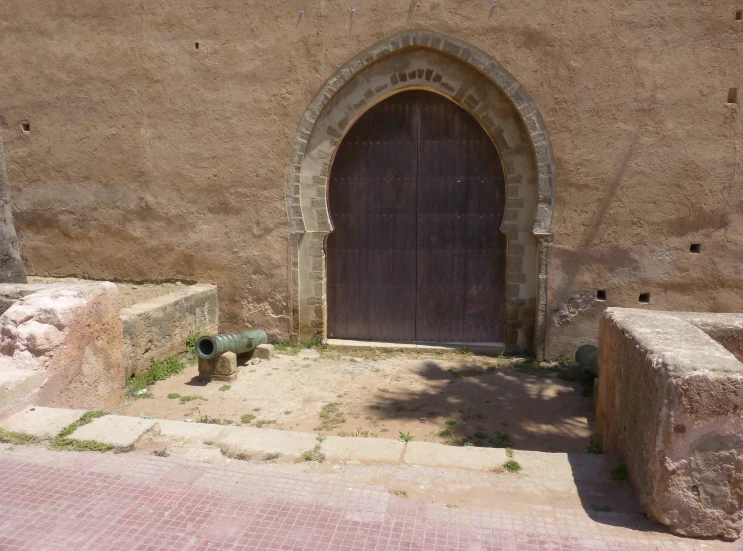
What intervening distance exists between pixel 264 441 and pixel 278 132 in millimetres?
5116

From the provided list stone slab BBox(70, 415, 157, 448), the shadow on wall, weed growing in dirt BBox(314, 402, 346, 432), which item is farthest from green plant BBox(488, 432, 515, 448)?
stone slab BBox(70, 415, 157, 448)

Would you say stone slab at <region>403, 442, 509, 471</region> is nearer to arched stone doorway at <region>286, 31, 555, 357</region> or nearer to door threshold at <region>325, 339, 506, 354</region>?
arched stone doorway at <region>286, 31, 555, 357</region>

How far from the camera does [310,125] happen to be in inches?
304

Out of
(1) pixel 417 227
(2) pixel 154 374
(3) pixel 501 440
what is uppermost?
(1) pixel 417 227

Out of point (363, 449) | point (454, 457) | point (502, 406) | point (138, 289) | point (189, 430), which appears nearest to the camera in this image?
point (454, 457)

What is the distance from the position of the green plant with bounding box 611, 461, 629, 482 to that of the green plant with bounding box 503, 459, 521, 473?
493mm

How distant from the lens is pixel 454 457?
3.40 metres

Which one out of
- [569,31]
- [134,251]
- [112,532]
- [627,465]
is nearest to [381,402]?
[627,465]

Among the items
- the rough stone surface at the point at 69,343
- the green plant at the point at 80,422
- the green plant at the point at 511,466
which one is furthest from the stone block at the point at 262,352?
the green plant at the point at 511,466

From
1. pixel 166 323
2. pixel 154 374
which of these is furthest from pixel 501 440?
pixel 166 323

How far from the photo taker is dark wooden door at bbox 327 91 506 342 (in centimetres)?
808

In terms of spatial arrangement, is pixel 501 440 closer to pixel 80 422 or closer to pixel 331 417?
pixel 331 417

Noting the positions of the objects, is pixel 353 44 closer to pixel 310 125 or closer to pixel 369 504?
pixel 310 125

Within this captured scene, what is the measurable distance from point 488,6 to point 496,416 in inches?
193
